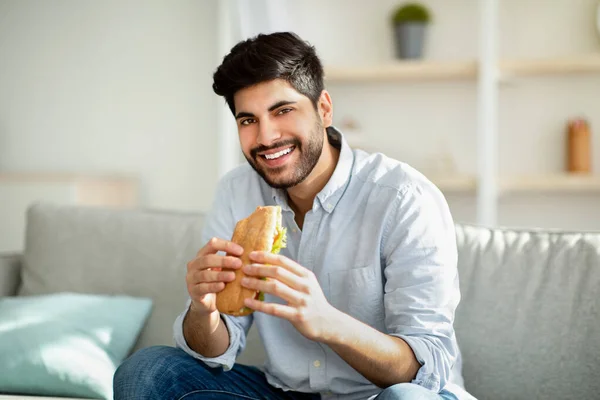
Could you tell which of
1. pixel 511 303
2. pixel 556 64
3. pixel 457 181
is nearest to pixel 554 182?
pixel 457 181

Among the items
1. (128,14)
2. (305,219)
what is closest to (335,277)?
(305,219)

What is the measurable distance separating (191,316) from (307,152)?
0.45 metres

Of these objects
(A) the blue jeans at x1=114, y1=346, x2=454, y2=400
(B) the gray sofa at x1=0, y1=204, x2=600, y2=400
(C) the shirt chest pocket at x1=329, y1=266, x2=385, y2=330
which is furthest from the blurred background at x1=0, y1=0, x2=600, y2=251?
(A) the blue jeans at x1=114, y1=346, x2=454, y2=400

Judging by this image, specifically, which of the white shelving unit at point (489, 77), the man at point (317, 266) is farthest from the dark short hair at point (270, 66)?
the white shelving unit at point (489, 77)

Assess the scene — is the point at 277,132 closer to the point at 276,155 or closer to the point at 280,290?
the point at 276,155

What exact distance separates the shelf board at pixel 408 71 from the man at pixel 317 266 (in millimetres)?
1998

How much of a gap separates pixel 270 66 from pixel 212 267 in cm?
52

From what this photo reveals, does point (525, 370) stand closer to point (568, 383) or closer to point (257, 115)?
point (568, 383)

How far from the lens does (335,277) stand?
5.65 feet

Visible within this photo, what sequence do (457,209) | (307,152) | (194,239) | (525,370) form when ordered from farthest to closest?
(457,209) → (194,239) → (525,370) → (307,152)

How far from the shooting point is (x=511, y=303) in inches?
76.4

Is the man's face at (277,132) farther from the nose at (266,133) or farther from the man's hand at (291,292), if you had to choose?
the man's hand at (291,292)

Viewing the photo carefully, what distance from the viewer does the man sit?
1492 mm

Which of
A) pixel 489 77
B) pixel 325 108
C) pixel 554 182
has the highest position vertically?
pixel 489 77
